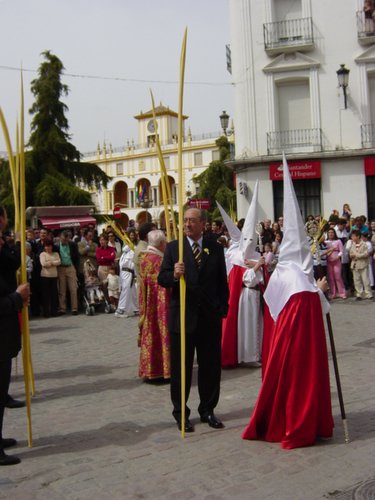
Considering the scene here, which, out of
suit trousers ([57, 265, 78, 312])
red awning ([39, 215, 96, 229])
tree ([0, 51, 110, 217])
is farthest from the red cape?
tree ([0, 51, 110, 217])

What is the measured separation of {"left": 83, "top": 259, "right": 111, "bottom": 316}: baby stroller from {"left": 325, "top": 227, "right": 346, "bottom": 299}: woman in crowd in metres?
Answer: 5.28

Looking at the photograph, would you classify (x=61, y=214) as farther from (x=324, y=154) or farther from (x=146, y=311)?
(x=146, y=311)

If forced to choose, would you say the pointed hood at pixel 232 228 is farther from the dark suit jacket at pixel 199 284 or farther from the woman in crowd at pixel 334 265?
the woman in crowd at pixel 334 265

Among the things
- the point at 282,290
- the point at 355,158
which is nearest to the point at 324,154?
the point at 355,158

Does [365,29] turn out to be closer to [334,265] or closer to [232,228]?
[334,265]

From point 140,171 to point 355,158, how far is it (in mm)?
50901

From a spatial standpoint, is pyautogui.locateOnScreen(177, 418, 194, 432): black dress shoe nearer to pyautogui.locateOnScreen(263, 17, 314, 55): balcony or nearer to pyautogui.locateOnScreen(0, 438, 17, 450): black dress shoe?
pyautogui.locateOnScreen(0, 438, 17, 450): black dress shoe

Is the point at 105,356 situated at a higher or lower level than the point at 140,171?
lower

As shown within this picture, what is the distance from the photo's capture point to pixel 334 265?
45.6 feet

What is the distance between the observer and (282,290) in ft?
15.6

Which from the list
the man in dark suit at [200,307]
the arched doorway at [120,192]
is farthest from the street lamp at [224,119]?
the arched doorway at [120,192]

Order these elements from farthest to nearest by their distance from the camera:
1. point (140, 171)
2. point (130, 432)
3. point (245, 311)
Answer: point (140, 171), point (245, 311), point (130, 432)

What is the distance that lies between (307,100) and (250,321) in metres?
16.4

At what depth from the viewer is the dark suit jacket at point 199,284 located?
199 inches
